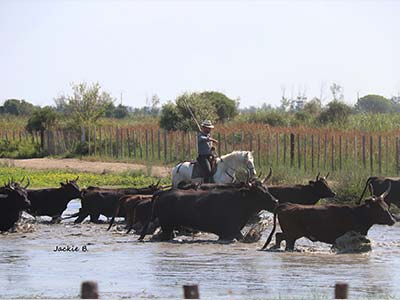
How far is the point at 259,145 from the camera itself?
3622cm

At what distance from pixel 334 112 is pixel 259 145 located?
47.9ft

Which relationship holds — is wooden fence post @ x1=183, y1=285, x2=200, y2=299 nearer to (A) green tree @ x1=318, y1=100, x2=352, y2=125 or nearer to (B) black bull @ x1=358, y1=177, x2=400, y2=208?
(B) black bull @ x1=358, y1=177, x2=400, y2=208

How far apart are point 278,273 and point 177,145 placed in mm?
24578

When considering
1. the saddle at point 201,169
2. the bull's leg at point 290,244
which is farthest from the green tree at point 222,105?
the bull's leg at point 290,244

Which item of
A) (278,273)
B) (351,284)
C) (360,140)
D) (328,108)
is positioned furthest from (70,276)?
(328,108)

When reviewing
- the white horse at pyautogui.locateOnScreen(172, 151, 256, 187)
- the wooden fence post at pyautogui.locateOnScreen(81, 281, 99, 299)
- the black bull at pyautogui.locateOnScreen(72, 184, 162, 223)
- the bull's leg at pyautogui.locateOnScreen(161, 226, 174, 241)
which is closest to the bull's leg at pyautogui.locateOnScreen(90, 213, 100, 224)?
the black bull at pyautogui.locateOnScreen(72, 184, 162, 223)

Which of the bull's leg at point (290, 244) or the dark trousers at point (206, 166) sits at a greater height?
the dark trousers at point (206, 166)

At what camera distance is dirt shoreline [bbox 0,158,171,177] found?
120 feet

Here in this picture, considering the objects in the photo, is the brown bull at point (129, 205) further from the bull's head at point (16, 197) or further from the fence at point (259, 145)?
the fence at point (259, 145)

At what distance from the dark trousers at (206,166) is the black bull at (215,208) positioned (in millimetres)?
4085

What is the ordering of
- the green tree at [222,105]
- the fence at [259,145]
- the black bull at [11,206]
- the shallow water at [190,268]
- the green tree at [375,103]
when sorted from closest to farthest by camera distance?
the shallow water at [190,268]
the black bull at [11,206]
the fence at [259,145]
the green tree at [222,105]
the green tree at [375,103]

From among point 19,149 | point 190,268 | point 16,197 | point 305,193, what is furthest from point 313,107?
point 190,268

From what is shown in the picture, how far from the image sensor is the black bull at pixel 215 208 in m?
19.4

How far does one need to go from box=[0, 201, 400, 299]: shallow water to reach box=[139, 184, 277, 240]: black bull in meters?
0.34
